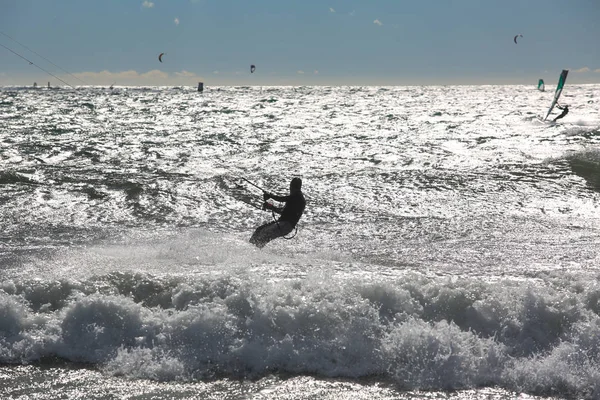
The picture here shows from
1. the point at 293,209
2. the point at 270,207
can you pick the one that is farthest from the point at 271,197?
the point at 293,209

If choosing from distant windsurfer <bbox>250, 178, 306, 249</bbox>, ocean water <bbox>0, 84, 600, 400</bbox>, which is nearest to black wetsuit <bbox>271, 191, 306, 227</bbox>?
distant windsurfer <bbox>250, 178, 306, 249</bbox>

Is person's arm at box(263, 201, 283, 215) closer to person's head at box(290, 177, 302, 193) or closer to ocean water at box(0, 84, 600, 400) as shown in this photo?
person's head at box(290, 177, 302, 193)

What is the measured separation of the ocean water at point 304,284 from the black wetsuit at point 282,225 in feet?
1.24

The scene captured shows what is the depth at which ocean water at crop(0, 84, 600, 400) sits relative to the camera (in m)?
6.30

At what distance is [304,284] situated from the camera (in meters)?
7.86

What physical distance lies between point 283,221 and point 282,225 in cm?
11

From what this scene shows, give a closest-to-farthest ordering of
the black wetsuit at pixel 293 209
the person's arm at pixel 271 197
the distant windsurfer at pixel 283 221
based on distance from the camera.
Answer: the person's arm at pixel 271 197 → the distant windsurfer at pixel 283 221 → the black wetsuit at pixel 293 209

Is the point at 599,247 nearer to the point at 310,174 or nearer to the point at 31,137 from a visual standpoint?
the point at 310,174

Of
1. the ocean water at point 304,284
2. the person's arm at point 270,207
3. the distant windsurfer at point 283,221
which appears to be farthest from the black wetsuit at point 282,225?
the ocean water at point 304,284

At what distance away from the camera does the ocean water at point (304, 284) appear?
6301mm

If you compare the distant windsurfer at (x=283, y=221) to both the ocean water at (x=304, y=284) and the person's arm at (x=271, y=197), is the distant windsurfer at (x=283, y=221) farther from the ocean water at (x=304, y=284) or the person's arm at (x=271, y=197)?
the ocean water at (x=304, y=284)

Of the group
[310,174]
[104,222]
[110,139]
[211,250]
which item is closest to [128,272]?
[211,250]

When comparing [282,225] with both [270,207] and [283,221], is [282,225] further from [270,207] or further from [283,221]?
[270,207]

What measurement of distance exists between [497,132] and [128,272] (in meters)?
25.4
